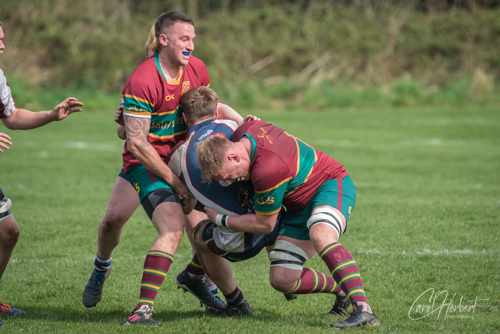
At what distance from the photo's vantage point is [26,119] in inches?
217

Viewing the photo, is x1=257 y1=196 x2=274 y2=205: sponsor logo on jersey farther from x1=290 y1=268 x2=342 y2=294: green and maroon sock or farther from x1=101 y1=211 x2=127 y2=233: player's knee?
x1=101 y1=211 x2=127 y2=233: player's knee

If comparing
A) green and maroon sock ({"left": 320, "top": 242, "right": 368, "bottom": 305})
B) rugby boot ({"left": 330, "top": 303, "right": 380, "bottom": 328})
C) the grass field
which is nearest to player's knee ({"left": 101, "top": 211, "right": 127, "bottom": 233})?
the grass field

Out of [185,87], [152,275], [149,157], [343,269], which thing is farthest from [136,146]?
[343,269]

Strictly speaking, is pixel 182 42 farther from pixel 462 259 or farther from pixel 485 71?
pixel 485 71

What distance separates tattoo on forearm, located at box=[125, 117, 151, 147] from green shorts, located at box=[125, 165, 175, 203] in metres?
0.29

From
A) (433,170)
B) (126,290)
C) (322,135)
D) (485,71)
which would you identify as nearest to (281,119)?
(322,135)

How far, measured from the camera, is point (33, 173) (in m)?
12.6

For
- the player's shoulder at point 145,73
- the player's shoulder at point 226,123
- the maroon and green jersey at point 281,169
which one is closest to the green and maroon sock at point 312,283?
the maroon and green jersey at point 281,169

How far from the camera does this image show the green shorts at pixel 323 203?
470 centimetres

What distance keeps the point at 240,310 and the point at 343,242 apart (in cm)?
237

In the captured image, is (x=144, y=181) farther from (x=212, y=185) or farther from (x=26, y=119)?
(x=26, y=119)

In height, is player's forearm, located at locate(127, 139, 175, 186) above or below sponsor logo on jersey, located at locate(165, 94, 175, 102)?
below

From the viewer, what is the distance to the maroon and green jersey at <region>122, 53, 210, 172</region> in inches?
193

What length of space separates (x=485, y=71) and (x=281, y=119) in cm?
1371
